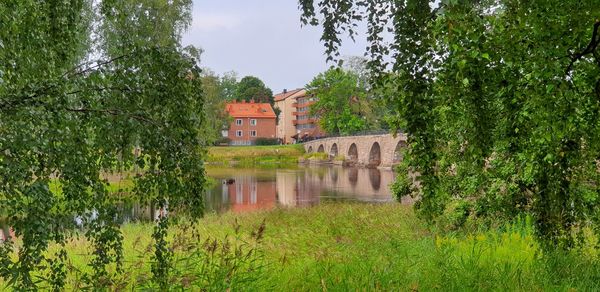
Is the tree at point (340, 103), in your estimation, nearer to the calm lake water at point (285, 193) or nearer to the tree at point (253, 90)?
the tree at point (253, 90)

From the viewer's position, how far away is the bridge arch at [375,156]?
2207 inches

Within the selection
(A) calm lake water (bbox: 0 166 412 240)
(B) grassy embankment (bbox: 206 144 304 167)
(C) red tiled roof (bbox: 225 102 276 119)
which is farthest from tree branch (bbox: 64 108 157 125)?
(C) red tiled roof (bbox: 225 102 276 119)

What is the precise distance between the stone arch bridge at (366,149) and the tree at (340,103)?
8.48ft

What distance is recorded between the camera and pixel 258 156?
67312mm

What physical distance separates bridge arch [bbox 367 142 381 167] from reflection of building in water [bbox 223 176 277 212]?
20151 mm

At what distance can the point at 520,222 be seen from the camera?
862cm

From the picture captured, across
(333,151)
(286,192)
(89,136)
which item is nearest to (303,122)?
(333,151)

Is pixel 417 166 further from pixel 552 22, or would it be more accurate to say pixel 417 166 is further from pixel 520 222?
pixel 520 222

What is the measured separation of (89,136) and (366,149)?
54.4m

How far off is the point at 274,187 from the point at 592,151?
29.8 m

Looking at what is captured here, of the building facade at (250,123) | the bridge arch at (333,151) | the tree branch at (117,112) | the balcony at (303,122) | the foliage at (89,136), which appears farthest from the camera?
the building facade at (250,123)

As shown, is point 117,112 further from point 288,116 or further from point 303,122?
point 288,116

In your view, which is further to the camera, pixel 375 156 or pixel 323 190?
pixel 375 156

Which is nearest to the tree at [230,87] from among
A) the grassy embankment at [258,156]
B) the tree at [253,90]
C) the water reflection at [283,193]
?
the tree at [253,90]
